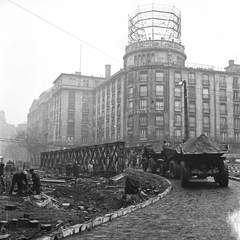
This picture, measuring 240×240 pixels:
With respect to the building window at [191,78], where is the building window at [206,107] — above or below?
below

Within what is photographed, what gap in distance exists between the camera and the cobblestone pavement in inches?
235

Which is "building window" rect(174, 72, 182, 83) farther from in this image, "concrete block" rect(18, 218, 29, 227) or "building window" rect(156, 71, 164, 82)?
"concrete block" rect(18, 218, 29, 227)

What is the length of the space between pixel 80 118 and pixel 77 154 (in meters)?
47.6

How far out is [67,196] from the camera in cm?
1298

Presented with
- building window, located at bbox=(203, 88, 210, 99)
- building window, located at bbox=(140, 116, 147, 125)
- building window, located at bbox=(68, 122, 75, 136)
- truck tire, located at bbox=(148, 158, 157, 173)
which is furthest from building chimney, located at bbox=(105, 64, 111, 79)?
truck tire, located at bbox=(148, 158, 157, 173)

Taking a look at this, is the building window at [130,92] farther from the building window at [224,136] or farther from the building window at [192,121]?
A: the building window at [224,136]

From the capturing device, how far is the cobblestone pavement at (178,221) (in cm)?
596

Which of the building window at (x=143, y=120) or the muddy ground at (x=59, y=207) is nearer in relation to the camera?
the muddy ground at (x=59, y=207)

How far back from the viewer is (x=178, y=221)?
726cm

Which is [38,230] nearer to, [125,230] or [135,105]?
[125,230]

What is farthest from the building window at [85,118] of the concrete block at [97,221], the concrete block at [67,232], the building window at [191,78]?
the concrete block at [67,232]

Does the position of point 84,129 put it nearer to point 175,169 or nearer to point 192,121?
point 192,121

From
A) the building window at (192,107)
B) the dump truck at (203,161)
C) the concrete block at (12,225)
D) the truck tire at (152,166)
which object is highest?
the building window at (192,107)

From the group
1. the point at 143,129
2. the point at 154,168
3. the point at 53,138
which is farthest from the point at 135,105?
the point at 154,168
